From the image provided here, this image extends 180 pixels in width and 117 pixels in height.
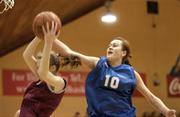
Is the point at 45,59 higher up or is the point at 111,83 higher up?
the point at 45,59

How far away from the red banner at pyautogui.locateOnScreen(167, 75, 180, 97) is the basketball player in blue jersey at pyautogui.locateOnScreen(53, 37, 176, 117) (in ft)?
22.4

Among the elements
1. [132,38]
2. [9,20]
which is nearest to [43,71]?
[9,20]

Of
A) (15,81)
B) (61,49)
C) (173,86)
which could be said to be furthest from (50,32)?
(173,86)

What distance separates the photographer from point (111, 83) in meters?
3.91

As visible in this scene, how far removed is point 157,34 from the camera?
11.0 metres

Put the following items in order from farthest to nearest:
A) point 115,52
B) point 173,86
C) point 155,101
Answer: point 173,86 < point 155,101 < point 115,52

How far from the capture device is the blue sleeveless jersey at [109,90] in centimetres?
386

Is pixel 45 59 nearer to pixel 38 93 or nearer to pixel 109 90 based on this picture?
pixel 38 93

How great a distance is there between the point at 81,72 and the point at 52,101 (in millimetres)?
6328

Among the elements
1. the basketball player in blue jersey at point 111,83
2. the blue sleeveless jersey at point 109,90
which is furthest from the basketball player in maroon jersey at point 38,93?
the blue sleeveless jersey at point 109,90

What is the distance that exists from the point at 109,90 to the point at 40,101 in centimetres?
55

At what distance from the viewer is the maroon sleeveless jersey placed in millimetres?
3869

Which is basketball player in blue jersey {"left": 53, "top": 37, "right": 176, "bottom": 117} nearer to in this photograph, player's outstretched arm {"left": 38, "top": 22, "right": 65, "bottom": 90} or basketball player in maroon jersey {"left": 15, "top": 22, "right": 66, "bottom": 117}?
basketball player in maroon jersey {"left": 15, "top": 22, "right": 66, "bottom": 117}

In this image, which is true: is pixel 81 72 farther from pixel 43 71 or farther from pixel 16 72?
pixel 43 71
